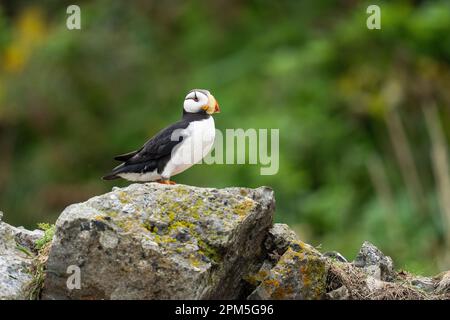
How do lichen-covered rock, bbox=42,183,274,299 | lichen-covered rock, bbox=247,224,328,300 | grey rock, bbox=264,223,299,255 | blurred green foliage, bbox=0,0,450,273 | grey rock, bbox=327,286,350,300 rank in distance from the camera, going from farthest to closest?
blurred green foliage, bbox=0,0,450,273
grey rock, bbox=264,223,299,255
grey rock, bbox=327,286,350,300
lichen-covered rock, bbox=247,224,328,300
lichen-covered rock, bbox=42,183,274,299

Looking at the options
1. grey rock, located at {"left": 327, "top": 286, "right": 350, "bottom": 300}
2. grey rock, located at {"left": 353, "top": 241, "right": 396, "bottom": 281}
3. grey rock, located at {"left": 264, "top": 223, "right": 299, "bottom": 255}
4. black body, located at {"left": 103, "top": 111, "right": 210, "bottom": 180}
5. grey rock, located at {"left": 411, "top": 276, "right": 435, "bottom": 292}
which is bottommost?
grey rock, located at {"left": 411, "top": 276, "right": 435, "bottom": 292}

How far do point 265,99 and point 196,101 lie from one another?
12613 mm

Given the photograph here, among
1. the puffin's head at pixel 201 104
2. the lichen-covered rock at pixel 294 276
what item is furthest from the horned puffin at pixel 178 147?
the lichen-covered rock at pixel 294 276

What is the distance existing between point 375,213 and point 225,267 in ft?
34.3

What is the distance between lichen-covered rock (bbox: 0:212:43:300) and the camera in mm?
8203

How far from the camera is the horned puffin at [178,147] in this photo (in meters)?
10.1

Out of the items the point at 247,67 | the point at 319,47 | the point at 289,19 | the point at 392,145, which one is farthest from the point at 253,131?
the point at 289,19

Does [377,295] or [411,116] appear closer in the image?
[377,295]

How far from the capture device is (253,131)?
1984cm

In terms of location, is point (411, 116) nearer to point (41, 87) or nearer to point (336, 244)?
point (336, 244)

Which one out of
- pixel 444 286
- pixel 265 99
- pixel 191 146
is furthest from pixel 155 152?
pixel 265 99

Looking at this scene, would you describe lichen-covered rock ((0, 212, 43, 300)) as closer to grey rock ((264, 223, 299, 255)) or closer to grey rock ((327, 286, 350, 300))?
grey rock ((264, 223, 299, 255))

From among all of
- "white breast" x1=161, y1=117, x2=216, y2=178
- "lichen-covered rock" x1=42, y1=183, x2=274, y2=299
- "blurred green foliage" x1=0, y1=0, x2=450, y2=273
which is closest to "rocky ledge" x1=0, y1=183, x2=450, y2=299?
"lichen-covered rock" x1=42, y1=183, x2=274, y2=299

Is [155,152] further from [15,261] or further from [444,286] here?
[444,286]
